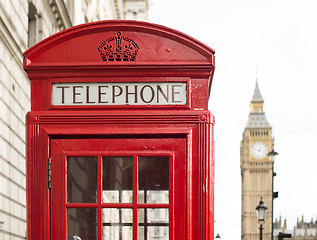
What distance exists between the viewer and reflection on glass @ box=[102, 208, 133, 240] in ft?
11.6

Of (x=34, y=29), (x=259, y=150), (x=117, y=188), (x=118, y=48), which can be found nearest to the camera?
(x=117, y=188)

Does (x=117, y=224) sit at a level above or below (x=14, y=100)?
below

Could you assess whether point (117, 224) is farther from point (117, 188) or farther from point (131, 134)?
point (131, 134)

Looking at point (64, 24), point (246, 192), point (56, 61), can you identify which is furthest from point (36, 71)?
point (246, 192)

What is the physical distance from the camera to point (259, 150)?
4648 inches

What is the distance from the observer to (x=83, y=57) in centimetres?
370

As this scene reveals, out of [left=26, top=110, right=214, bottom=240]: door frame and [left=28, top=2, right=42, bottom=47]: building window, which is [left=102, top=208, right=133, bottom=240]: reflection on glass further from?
[left=28, top=2, right=42, bottom=47]: building window

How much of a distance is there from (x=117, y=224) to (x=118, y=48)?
104cm

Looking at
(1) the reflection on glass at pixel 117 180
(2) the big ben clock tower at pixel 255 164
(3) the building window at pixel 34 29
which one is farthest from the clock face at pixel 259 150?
(1) the reflection on glass at pixel 117 180

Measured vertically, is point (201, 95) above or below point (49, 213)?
above

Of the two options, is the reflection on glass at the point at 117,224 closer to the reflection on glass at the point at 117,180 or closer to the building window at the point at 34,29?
the reflection on glass at the point at 117,180

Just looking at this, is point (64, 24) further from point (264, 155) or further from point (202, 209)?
point (264, 155)

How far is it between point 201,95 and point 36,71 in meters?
0.99

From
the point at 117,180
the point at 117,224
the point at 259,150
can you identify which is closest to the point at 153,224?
the point at 117,224
